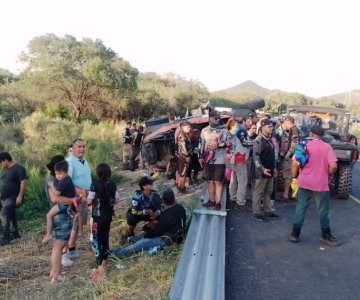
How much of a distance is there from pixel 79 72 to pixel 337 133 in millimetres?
20494

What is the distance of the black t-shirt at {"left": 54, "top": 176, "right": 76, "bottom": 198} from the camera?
16.1 feet

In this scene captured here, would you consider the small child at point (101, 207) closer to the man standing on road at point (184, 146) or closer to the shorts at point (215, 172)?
the shorts at point (215, 172)

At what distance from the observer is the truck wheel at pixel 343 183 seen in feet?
26.7

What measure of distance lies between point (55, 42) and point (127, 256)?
2525 centimetres

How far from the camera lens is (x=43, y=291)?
4922 mm

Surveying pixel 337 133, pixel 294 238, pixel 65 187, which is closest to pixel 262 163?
pixel 294 238

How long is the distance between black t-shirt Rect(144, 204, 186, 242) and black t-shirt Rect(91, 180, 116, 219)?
91 cm

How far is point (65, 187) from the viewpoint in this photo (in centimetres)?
493

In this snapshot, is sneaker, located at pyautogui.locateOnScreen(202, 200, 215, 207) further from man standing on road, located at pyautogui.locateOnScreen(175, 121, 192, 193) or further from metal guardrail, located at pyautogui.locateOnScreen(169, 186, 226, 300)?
man standing on road, located at pyautogui.locateOnScreen(175, 121, 192, 193)

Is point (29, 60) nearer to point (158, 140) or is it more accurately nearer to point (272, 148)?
point (158, 140)

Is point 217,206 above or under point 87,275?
above

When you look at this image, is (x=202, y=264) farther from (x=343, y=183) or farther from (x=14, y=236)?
(x=343, y=183)

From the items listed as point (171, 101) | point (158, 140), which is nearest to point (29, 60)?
point (171, 101)

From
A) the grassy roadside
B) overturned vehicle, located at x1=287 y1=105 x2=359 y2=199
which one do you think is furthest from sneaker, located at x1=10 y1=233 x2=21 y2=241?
overturned vehicle, located at x1=287 y1=105 x2=359 y2=199
